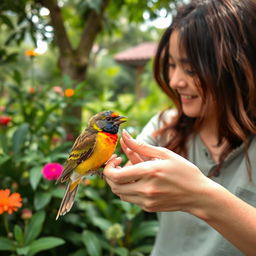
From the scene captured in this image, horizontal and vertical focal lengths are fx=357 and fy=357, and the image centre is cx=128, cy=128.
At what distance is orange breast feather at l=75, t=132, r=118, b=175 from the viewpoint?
3.58 ft

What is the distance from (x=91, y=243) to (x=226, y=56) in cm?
108

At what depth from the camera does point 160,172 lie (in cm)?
85

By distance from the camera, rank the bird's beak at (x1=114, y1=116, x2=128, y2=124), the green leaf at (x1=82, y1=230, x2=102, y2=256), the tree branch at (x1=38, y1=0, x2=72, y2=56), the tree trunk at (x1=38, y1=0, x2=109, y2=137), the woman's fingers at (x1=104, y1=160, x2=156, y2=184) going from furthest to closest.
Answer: the tree trunk at (x1=38, y1=0, x2=109, y2=137) → the tree branch at (x1=38, y1=0, x2=72, y2=56) → the green leaf at (x1=82, y1=230, x2=102, y2=256) → the bird's beak at (x1=114, y1=116, x2=128, y2=124) → the woman's fingers at (x1=104, y1=160, x2=156, y2=184)

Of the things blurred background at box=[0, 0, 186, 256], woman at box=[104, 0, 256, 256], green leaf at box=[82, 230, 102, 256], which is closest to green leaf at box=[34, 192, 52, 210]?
blurred background at box=[0, 0, 186, 256]

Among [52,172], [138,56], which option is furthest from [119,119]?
[138,56]

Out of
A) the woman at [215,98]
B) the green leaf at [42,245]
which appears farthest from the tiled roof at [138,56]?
the green leaf at [42,245]

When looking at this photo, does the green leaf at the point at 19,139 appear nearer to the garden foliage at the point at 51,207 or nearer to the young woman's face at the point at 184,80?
the garden foliage at the point at 51,207

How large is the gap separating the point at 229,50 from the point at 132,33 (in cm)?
1725

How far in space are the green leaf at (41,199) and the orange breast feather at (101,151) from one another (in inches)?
23.7

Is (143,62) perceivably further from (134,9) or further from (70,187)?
(70,187)

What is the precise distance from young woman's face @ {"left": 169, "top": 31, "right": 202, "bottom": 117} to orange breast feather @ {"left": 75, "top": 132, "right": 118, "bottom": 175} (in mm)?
405

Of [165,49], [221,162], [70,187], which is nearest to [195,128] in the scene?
[221,162]

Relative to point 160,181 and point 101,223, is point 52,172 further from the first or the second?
point 160,181

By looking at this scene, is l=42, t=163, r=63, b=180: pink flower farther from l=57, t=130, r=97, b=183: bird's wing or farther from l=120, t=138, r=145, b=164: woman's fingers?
l=120, t=138, r=145, b=164: woman's fingers
